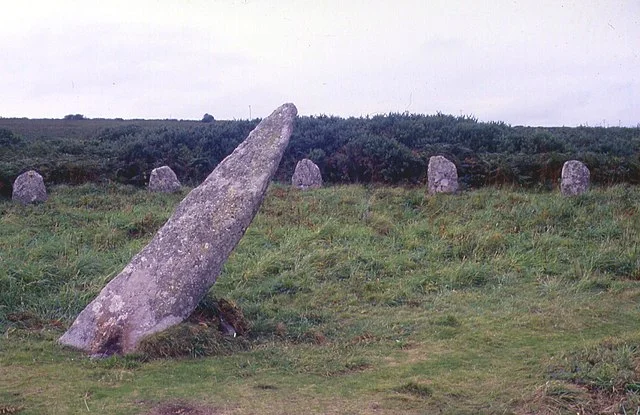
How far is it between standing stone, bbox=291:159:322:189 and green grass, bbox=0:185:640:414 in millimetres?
3388

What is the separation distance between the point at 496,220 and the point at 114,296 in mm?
7996

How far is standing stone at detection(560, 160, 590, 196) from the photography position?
17.2 meters

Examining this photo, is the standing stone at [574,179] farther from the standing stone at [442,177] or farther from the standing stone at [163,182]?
the standing stone at [163,182]

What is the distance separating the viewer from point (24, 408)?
5285 mm

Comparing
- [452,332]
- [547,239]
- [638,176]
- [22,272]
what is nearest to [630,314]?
[452,332]

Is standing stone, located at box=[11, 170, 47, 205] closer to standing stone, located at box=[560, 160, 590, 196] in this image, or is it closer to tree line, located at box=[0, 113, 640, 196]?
tree line, located at box=[0, 113, 640, 196]

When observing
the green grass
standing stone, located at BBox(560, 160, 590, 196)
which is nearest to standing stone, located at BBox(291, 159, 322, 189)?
the green grass

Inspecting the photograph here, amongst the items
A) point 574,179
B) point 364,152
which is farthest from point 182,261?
point 364,152

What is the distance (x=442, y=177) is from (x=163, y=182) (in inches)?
265

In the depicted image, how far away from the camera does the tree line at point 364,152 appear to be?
19469 millimetres

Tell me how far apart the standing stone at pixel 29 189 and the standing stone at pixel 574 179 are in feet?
38.5

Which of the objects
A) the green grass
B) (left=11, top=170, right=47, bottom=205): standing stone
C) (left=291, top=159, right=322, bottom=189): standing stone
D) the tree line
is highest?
the tree line

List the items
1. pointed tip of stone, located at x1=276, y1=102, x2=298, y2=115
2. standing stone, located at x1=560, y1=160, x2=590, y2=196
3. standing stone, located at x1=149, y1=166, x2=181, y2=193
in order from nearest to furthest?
pointed tip of stone, located at x1=276, y1=102, x2=298, y2=115, standing stone, located at x1=560, y1=160, x2=590, y2=196, standing stone, located at x1=149, y1=166, x2=181, y2=193

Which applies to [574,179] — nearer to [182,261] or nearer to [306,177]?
[306,177]
